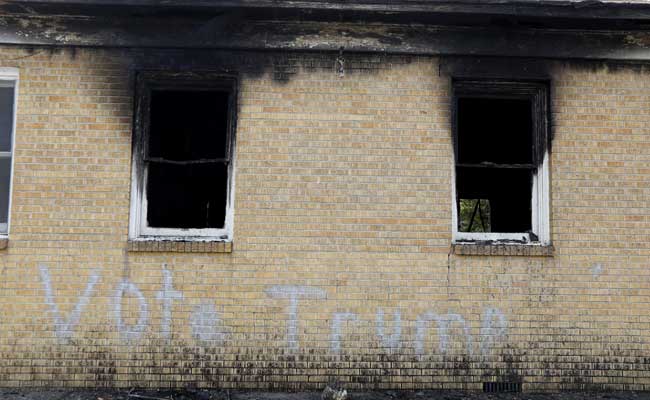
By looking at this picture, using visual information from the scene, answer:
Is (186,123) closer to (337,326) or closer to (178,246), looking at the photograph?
(178,246)

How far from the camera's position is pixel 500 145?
25.0 feet

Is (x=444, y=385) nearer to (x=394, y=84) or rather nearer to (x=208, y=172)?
(x=394, y=84)

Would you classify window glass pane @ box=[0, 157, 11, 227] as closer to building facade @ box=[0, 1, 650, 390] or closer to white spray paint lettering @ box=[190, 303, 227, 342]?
building facade @ box=[0, 1, 650, 390]

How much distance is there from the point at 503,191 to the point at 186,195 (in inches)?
182

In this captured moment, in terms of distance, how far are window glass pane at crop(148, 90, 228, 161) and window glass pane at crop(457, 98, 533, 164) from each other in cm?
322

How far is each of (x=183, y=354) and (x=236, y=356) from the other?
1.76 feet

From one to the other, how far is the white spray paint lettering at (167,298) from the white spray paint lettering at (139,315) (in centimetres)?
16

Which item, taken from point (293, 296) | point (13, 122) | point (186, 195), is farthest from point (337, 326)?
point (13, 122)

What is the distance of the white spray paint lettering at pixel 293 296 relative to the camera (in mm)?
5438

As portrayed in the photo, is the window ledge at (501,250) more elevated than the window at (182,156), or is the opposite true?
the window at (182,156)

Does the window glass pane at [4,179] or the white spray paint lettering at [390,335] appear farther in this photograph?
the window glass pane at [4,179]

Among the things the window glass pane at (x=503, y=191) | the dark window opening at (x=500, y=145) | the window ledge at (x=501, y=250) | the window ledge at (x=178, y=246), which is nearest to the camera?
the window ledge at (x=178, y=246)

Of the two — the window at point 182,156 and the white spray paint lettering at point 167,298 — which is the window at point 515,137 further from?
the white spray paint lettering at point 167,298

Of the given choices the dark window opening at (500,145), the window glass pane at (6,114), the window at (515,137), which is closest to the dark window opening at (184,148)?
the window glass pane at (6,114)
